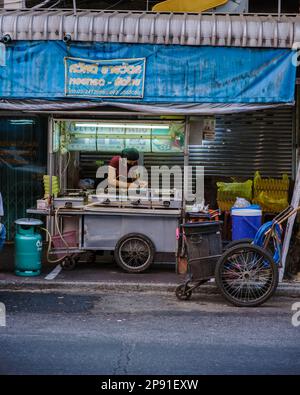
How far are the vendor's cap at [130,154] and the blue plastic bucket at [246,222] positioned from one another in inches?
80.5

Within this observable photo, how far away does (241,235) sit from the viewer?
36.2ft

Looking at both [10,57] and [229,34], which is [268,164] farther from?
[10,57]

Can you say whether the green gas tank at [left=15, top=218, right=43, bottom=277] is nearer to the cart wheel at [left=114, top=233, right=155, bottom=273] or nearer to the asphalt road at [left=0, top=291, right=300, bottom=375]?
the asphalt road at [left=0, top=291, right=300, bottom=375]

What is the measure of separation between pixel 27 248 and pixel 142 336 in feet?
12.6

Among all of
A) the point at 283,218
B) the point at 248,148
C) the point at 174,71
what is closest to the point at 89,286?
the point at 283,218

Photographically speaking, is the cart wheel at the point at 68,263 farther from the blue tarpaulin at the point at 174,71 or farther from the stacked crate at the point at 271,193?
the stacked crate at the point at 271,193

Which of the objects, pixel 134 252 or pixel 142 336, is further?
pixel 134 252

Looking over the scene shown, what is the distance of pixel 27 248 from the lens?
11094mm

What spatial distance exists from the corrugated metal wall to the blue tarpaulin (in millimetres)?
3121

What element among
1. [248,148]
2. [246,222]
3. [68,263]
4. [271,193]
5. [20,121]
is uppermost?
[20,121]

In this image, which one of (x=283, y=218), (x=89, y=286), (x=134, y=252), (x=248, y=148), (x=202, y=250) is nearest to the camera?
(x=202, y=250)

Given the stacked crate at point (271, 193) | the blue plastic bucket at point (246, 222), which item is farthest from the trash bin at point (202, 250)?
the stacked crate at point (271, 193)

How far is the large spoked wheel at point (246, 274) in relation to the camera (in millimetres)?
9328

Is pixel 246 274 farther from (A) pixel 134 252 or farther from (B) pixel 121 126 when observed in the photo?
(B) pixel 121 126
